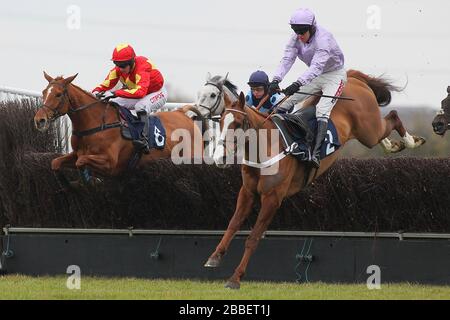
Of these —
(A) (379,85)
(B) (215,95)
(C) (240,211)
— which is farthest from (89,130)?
(A) (379,85)

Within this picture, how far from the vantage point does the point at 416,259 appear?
10945 mm

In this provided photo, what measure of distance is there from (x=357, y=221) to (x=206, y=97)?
1.96m

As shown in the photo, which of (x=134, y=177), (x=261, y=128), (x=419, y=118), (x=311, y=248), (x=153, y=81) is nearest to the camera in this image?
(x=261, y=128)

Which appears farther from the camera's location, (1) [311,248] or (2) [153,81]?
(2) [153,81]

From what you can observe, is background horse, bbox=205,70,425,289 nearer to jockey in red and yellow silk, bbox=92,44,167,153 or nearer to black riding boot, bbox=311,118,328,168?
black riding boot, bbox=311,118,328,168

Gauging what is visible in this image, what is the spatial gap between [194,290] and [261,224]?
0.89 meters

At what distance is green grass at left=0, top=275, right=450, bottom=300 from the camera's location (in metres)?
9.65

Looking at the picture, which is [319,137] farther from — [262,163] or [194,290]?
[194,290]

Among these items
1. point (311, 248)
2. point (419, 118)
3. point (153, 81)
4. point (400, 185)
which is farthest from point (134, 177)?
point (419, 118)

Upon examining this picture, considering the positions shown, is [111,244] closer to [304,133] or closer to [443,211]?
[304,133]

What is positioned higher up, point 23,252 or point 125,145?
point 125,145

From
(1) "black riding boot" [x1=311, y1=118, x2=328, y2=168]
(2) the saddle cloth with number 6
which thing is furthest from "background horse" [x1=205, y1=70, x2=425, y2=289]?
(2) the saddle cloth with number 6

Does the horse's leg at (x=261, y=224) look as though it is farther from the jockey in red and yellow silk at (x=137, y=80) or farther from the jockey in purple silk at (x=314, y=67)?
the jockey in red and yellow silk at (x=137, y=80)

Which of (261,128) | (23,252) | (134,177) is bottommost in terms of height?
(23,252)
